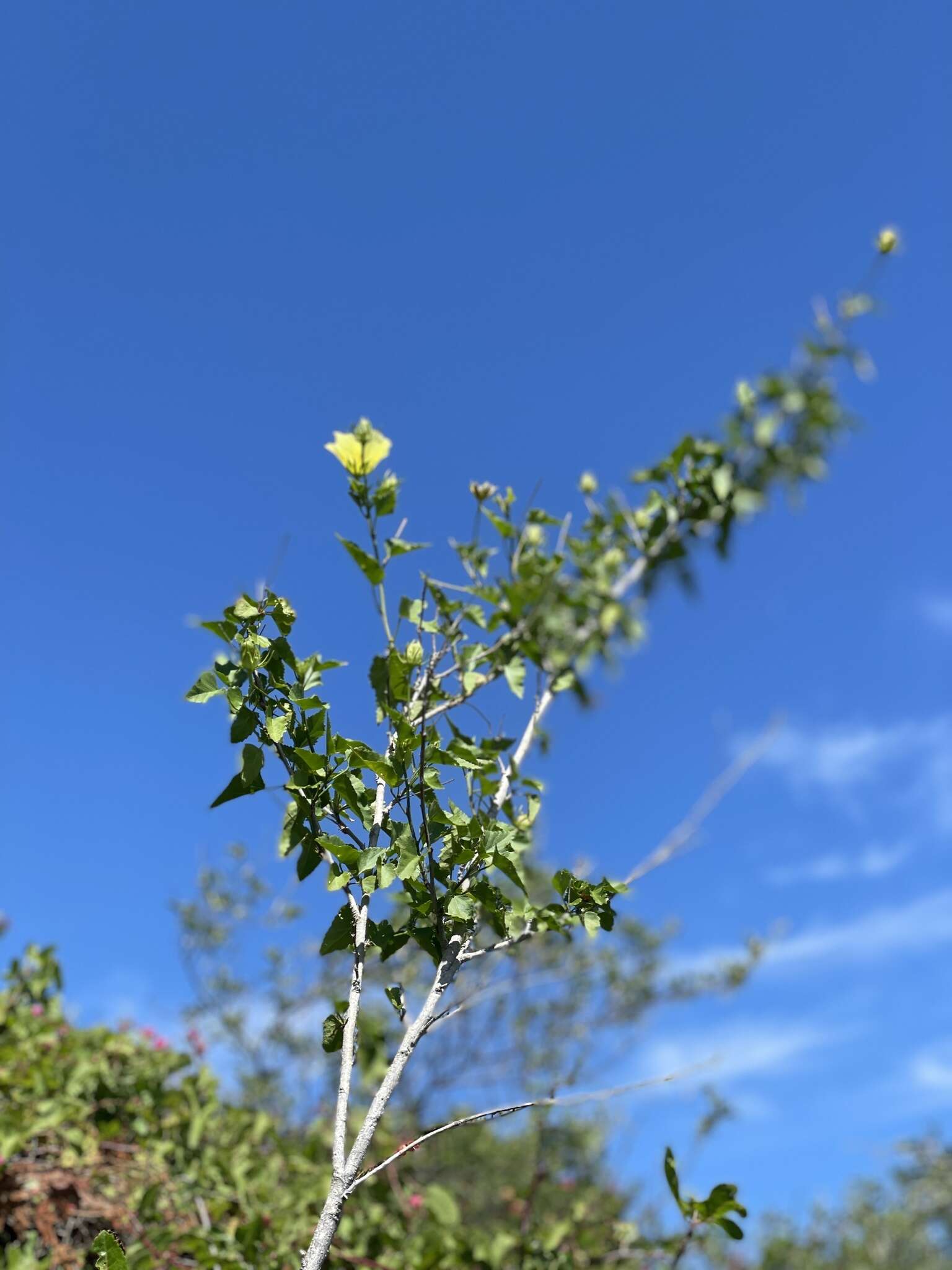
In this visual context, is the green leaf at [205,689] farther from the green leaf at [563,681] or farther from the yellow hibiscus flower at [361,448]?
the green leaf at [563,681]

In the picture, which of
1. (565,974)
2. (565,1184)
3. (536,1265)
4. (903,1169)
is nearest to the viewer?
(536,1265)

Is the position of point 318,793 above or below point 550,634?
below

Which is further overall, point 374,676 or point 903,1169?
point 903,1169

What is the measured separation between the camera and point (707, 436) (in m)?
2.79

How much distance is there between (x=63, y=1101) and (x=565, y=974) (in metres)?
7.34

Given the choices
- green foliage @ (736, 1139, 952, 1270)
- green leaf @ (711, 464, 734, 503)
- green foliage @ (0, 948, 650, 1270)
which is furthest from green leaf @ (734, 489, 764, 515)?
green foliage @ (736, 1139, 952, 1270)

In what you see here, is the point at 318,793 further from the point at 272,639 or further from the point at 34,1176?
the point at 34,1176

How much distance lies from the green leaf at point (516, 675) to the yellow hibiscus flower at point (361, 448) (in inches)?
22.9

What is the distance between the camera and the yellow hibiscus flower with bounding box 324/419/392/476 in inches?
77.8

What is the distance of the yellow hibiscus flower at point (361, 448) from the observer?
6.48 ft

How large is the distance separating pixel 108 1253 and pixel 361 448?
148cm

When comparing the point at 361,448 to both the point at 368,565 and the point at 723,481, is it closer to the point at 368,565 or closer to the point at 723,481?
the point at 368,565

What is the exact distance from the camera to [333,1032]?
1660mm

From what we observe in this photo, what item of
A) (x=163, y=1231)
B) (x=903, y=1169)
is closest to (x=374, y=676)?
(x=163, y=1231)
